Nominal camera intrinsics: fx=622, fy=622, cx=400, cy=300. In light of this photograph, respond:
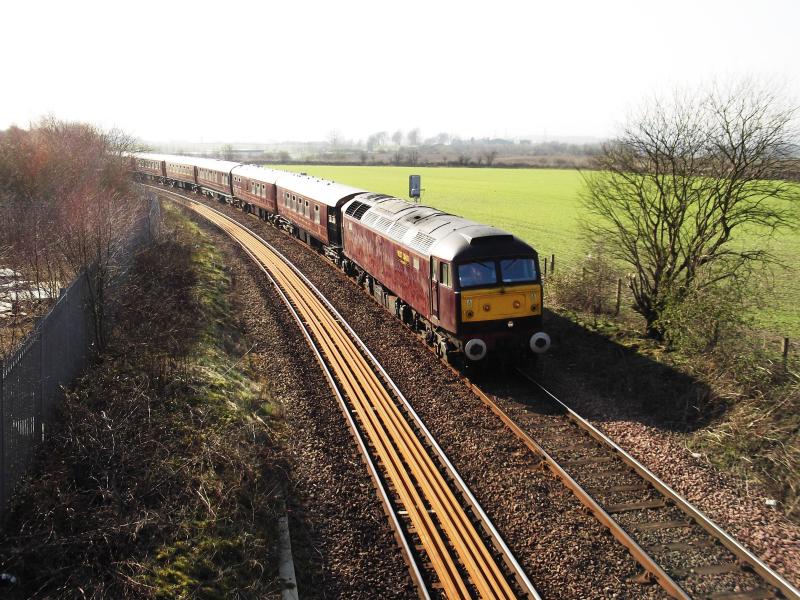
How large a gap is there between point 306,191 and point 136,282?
13775mm

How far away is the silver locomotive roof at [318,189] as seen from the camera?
91.0 feet

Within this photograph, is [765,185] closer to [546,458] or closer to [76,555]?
[546,458]

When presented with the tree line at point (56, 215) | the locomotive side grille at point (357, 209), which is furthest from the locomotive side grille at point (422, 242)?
the tree line at point (56, 215)

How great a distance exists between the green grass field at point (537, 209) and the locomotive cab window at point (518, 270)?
302 inches

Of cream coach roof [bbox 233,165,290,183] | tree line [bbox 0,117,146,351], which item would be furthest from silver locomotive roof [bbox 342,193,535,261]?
cream coach roof [bbox 233,165,290,183]

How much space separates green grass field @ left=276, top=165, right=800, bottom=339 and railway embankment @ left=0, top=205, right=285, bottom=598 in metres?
14.7

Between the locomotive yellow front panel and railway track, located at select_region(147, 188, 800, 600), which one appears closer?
railway track, located at select_region(147, 188, 800, 600)

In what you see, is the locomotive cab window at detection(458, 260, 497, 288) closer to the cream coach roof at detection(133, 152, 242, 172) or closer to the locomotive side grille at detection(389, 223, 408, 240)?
the locomotive side grille at detection(389, 223, 408, 240)

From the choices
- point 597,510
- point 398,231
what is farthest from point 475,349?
point 398,231

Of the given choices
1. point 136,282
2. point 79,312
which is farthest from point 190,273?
point 79,312

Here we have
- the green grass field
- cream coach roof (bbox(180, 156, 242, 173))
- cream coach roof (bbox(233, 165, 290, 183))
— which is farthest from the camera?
cream coach roof (bbox(180, 156, 242, 173))

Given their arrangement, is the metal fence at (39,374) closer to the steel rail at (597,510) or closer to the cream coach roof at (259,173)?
the steel rail at (597,510)

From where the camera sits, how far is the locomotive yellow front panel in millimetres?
14531

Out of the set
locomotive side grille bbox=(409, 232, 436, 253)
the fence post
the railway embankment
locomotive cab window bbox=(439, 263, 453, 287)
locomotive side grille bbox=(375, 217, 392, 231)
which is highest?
locomotive side grille bbox=(375, 217, 392, 231)
